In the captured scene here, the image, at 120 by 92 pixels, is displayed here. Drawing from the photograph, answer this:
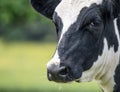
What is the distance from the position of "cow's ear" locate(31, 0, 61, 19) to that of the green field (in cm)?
1956

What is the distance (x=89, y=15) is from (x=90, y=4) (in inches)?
6.0

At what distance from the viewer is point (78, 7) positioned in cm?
772

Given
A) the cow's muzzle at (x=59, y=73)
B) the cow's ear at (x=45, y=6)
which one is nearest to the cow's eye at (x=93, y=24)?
the cow's muzzle at (x=59, y=73)

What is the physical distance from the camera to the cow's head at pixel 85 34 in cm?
754

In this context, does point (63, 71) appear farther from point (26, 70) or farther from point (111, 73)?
point (26, 70)

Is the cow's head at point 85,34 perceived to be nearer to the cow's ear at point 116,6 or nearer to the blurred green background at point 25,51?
the cow's ear at point 116,6

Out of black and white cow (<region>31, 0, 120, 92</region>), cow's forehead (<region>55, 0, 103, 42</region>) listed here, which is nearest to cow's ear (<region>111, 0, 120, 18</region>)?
black and white cow (<region>31, 0, 120, 92</region>)

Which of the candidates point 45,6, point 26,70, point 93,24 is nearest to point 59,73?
point 93,24

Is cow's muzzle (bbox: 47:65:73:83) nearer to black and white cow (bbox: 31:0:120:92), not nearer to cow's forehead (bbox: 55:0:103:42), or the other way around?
black and white cow (bbox: 31:0:120:92)

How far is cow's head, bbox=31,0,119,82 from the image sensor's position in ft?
24.7

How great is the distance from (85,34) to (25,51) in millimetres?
51440

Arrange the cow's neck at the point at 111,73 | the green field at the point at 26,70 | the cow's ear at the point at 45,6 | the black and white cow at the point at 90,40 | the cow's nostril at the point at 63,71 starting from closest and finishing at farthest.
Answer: the cow's nostril at the point at 63,71 < the black and white cow at the point at 90,40 < the cow's neck at the point at 111,73 < the cow's ear at the point at 45,6 < the green field at the point at 26,70

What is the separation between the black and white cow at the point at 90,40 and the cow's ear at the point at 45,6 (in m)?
0.38

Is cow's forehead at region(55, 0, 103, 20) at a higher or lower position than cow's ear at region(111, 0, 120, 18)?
lower
